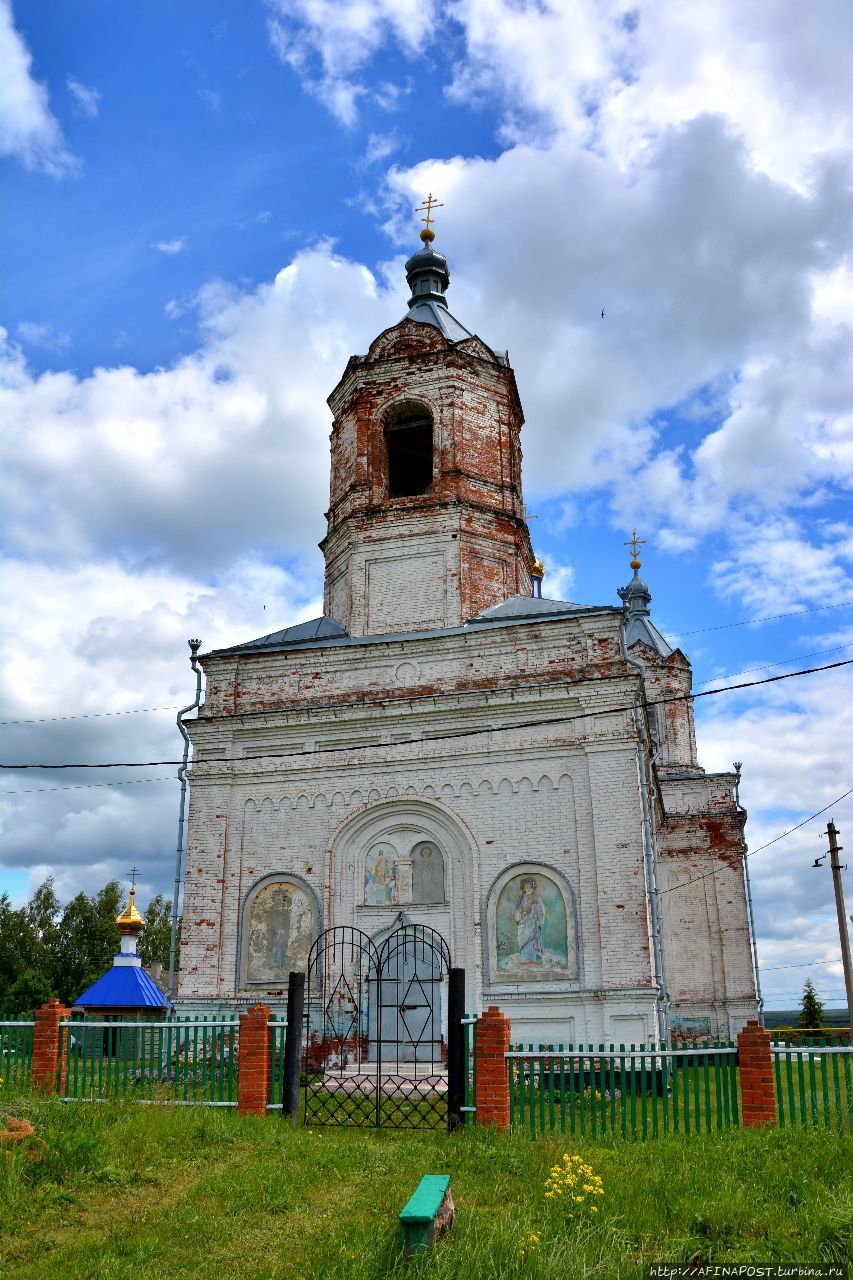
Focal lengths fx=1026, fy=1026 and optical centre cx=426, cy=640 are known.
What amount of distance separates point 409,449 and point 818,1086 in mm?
14103

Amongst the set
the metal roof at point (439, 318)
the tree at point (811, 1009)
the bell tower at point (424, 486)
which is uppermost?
the metal roof at point (439, 318)

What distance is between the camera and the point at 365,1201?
7266mm

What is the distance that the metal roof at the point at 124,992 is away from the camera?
2239cm

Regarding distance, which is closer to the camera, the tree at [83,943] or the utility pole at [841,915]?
Answer: the utility pole at [841,915]

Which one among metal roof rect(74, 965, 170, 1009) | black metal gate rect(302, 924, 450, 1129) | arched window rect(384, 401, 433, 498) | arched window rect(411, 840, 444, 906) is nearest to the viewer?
black metal gate rect(302, 924, 450, 1129)

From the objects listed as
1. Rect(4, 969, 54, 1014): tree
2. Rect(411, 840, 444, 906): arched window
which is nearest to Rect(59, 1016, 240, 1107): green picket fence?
Rect(411, 840, 444, 906): arched window

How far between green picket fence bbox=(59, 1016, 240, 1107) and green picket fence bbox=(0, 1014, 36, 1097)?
1.29 feet

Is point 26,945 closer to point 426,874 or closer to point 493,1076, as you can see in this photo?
point 426,874

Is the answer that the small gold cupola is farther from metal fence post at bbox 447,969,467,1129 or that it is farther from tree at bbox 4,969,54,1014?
metal fence post at bbox 447,969,467,1129

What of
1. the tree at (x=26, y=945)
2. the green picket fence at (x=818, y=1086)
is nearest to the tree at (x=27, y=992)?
the tree at (x=26, y=945)

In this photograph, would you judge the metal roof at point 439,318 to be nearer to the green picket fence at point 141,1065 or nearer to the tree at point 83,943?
the green picket fence at point 141,1065

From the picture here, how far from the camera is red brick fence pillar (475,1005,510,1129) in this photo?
948cm

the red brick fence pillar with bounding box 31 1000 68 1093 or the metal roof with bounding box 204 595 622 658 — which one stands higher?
the metal roof with bounding box 204 595 622 658

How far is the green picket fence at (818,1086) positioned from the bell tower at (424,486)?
9060mm
